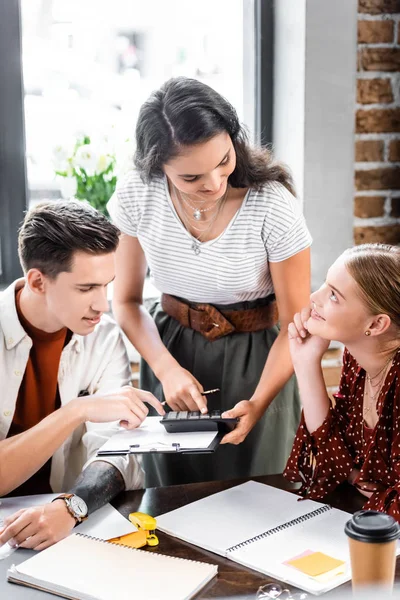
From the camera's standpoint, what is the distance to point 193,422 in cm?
156

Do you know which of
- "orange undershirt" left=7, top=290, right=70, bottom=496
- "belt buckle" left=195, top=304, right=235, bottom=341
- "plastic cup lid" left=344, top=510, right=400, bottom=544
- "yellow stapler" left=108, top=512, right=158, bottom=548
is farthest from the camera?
"belt buckle" left=195, top=304, right=235, bottom=341

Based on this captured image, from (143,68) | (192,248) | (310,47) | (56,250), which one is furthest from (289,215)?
(143,68)

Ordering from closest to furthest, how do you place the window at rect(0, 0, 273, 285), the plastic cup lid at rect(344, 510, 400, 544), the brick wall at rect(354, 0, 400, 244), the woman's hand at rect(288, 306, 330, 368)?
1. the plastic cup lid at rect(344, 510, 400, 544)
2. the woman's hand at rect(288, 306, 330, 368)
3. the brick wall at rect(354, 0, 400, 244)
4. the window at rect(0, 0, 273, 285)

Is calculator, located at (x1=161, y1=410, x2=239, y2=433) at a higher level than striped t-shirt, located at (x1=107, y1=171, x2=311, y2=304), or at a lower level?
lower

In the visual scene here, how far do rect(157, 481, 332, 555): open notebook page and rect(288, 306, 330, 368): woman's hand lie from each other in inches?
11.2

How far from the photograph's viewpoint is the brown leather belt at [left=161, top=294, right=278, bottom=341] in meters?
1.92

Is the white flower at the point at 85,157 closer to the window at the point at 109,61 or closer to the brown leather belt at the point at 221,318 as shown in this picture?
the window at the point at 109,61

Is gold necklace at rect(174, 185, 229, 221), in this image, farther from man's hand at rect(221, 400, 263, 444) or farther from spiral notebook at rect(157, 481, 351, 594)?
spiral notebook at rect(157, 481, 351, 594)

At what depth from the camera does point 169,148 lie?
Answer: 1.70m

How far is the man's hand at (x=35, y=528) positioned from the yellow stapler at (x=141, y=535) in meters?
0.10

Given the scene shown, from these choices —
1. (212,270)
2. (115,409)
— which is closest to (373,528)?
(115,409)

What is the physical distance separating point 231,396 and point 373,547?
3.41 feet

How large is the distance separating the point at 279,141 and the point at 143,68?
1.65 feet

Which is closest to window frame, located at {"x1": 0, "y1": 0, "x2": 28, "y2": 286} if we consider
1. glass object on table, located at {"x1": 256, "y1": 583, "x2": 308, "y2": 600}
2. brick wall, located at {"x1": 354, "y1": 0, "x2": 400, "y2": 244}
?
brick wall, located at {"x1": 354, "y1": 0, "x2": 400, "y2": 244}
